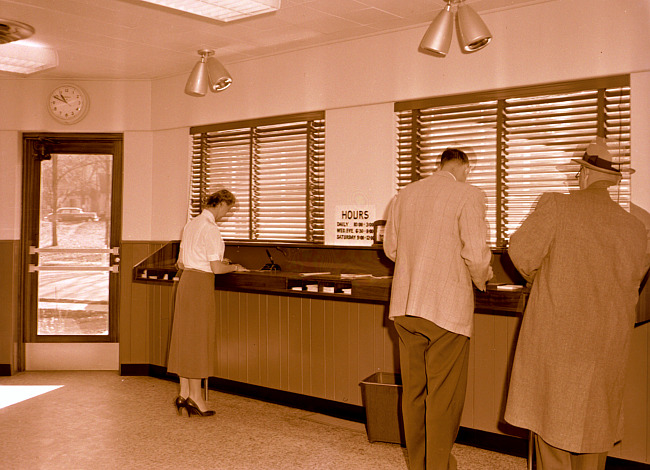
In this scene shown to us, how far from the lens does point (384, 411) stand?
14.5 ft

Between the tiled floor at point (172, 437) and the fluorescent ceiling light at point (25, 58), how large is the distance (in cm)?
285

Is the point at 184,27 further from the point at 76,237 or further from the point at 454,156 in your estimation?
the point at 76,237

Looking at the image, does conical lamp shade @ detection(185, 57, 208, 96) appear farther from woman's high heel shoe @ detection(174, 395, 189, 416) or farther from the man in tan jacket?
the man in tan jacket

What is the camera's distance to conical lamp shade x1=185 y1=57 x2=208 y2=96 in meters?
5.71

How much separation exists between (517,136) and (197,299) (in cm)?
252

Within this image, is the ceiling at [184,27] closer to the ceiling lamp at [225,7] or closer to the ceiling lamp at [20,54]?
the ceiling lamp at [20,54]

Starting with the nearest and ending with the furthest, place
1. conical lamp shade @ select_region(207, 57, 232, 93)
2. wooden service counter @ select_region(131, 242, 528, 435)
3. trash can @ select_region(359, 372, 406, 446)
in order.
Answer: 1. trash can @ select_region(359, 372, 406, 446)
2. wooden service counter @ select_region(131, 242, 528, 435)
3. conical lamp shade @ select_region(207, 57, 232, 93)

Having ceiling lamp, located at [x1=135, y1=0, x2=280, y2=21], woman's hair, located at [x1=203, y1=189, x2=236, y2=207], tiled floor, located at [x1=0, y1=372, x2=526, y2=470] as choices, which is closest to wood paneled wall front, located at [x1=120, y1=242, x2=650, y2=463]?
tiled floor, located at [x1=0, y1=372, x2=526, y2=470]

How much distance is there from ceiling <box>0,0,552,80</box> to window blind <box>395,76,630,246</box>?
0.61 metres

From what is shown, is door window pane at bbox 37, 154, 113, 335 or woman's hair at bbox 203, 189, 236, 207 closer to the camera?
woman's hair at bbox 203, 189, 236, 207

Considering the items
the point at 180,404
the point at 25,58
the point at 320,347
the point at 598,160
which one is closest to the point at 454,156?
the point at 598,160

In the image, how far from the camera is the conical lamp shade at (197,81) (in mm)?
5706

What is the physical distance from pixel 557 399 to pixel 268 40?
3.84 metres

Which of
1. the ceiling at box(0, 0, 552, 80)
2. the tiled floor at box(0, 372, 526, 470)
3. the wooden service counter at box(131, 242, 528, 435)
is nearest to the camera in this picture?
the tiled floor at box(0, 372, 526, 470)
